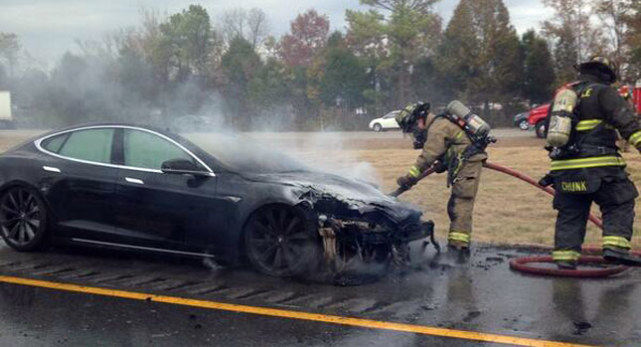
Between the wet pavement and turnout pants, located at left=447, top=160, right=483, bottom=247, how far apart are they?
34 centimetres

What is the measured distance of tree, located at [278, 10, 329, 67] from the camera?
5431cm

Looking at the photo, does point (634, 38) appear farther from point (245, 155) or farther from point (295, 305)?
point (295, 305)

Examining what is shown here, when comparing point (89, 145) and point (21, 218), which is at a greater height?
point (89, 145)

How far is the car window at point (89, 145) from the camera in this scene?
6.96 metres

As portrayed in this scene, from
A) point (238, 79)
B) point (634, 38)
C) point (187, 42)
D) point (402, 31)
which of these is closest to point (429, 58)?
point (402, 31)

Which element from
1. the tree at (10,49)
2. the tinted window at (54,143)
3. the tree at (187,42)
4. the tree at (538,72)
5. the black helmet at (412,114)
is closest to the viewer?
the tinted window at (54,143)

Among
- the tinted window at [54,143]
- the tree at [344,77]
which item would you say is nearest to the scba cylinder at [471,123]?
the tinted window at [54,143]

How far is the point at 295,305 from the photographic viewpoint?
543 cm

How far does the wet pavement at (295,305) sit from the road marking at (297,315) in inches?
3.2

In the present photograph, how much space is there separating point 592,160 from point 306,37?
50895 millimetres

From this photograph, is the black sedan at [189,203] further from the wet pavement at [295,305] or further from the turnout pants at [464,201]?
the turnout pants at [464,201]

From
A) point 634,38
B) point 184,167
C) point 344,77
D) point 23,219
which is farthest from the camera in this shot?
point 344,77

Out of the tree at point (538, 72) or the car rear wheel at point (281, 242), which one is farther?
the tree at point (538, 72)

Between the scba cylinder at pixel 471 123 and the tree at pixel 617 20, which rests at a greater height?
the tree at pixel 617 20
